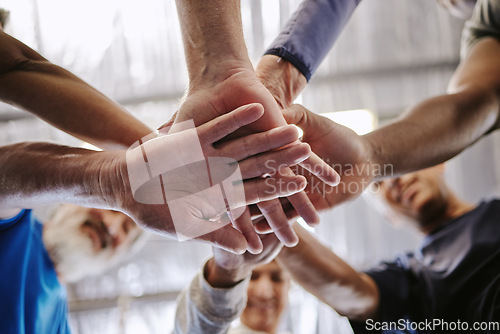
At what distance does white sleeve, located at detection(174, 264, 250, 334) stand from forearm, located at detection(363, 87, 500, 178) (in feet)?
1.25

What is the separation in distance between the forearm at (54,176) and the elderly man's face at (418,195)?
109 centimetres

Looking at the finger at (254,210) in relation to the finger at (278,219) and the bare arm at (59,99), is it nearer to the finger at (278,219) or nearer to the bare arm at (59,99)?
the finger at (278,219)

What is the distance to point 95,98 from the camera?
69 cm

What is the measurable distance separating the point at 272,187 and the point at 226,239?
101 mm

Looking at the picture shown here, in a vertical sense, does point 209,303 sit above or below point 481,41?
below

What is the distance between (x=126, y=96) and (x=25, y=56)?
3.82ft

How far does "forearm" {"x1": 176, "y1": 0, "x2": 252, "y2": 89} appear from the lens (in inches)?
23.1

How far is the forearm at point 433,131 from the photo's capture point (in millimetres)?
788

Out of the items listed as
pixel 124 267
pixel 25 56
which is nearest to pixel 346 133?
pixel 25 56

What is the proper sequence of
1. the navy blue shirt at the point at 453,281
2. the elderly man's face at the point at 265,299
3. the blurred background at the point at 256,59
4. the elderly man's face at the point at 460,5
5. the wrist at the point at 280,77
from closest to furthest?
the wrist at the point at 280,77, the navy blue shirt at the point at 453,281, the elderly man's face at the point at 460,5, the elderly man's face at the point at 265,299, the blurred background at the point at 256,59

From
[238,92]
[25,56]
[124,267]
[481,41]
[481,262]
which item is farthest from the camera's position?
[124,267]

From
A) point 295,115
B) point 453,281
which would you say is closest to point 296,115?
point 295,115

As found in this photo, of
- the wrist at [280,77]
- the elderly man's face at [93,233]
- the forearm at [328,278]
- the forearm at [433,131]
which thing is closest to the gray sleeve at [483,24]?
the forearm at [433,131]

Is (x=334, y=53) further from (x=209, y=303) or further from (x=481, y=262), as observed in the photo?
(x=209, y=303)
